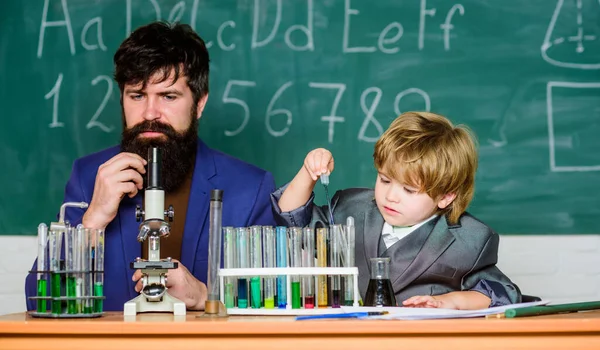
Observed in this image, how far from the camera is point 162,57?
2.55 meters

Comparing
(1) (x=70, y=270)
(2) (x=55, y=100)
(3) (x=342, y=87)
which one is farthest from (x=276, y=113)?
(1) (x=70, y=270)

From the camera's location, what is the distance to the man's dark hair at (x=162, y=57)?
2.51 metres

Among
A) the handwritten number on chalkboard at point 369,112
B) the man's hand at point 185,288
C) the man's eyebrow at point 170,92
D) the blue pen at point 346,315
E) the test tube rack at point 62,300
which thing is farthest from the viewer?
the handwritten number on chalkboard at point 369,112

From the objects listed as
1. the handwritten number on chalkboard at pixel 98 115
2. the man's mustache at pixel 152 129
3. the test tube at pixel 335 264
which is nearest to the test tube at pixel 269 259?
the test tube at pixel 335 264

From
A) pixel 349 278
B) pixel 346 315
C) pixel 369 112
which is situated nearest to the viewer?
pixel 346 315

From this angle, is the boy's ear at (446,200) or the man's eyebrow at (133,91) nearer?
the boy's ear at (446,200)

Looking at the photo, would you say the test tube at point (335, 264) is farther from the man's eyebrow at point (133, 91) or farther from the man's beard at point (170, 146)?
the man's eyebrow at point (133, 91)

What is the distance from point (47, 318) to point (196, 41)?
53.1 inches

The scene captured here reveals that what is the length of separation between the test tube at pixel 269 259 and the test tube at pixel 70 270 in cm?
37

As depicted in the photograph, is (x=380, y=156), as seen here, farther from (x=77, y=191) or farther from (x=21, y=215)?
(x=21, y=215)

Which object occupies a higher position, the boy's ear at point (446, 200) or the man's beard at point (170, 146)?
the man's beard at point (170, 146)

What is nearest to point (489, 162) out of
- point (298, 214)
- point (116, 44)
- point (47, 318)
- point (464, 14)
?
point (464, 14)

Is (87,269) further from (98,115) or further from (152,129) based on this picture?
(98,115)

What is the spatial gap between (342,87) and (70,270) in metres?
1.71
